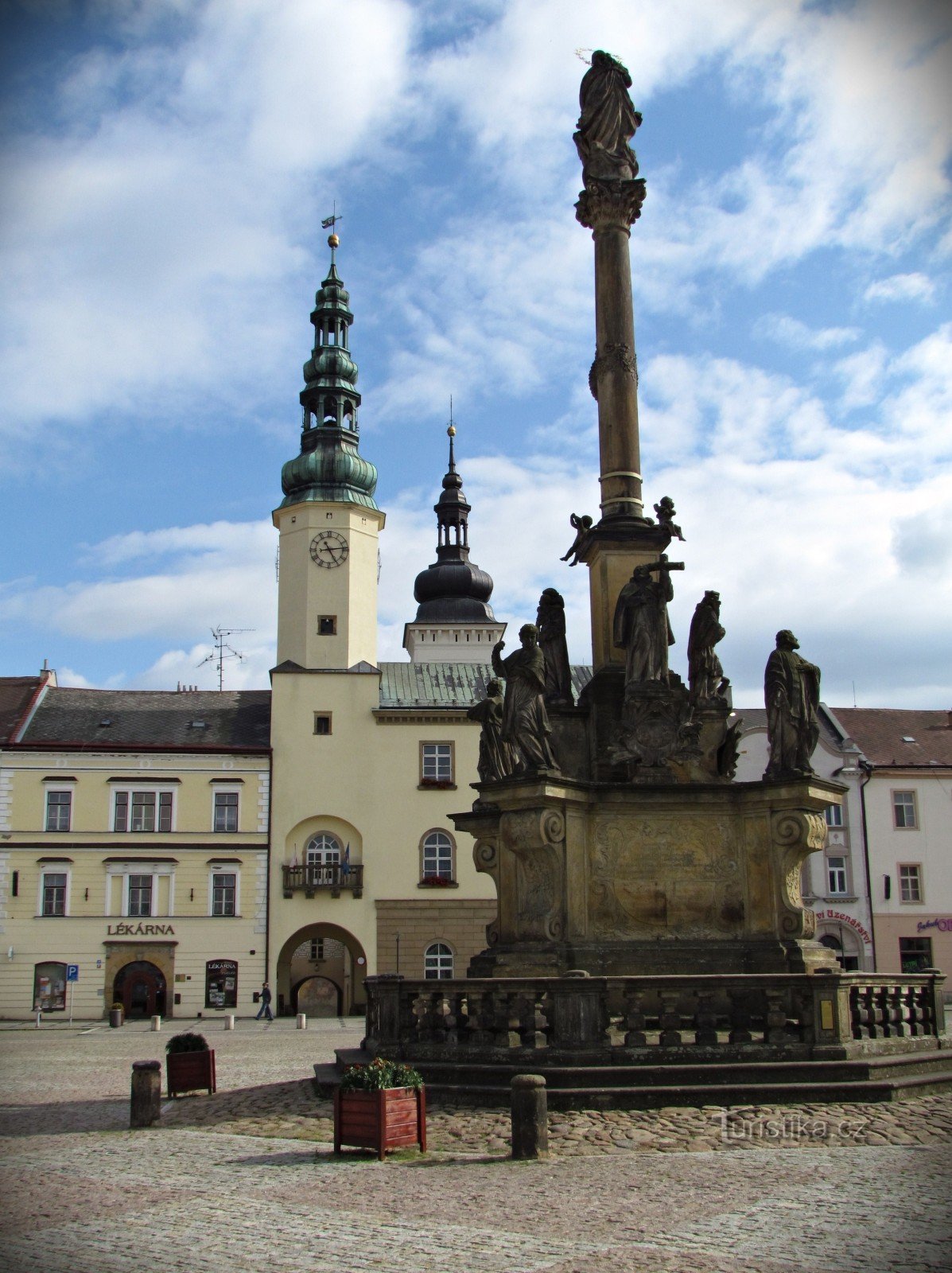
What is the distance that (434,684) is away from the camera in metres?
49.7

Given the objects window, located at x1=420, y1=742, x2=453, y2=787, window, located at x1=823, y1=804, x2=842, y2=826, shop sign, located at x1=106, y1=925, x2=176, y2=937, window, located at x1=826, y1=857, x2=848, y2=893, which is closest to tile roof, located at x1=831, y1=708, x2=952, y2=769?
window, located at x1=823, y1=804, x2=842, y2=826

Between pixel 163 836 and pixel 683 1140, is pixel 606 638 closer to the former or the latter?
pixel 683 1140

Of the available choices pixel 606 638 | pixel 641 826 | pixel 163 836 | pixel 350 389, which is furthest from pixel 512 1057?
pixel 350 389

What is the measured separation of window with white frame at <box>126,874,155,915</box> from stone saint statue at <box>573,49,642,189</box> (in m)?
32.8

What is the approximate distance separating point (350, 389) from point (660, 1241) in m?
50.0

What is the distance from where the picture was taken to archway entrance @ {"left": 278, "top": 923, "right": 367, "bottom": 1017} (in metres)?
45.0

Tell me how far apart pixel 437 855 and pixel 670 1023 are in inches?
1388

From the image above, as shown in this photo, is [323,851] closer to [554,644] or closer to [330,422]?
[330,422]

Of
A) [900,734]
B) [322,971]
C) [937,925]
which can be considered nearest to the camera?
[937,925]

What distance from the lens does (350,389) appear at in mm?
55000

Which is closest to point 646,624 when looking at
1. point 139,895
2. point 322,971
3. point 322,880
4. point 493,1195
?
point 493,1195

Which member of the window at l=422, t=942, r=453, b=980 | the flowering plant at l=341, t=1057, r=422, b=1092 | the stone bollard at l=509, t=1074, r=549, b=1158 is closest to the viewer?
the stone bollard at l=509, t=1074, r=549, b=1158

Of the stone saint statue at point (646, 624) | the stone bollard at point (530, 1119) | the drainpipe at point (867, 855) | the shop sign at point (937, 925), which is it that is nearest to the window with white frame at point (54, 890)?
the drainpipe at point (867, 855)

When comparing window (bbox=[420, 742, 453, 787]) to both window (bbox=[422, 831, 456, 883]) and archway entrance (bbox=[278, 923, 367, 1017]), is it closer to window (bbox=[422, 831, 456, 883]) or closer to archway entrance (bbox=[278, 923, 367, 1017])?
window (bbox=[422, 831, 456, 883])
